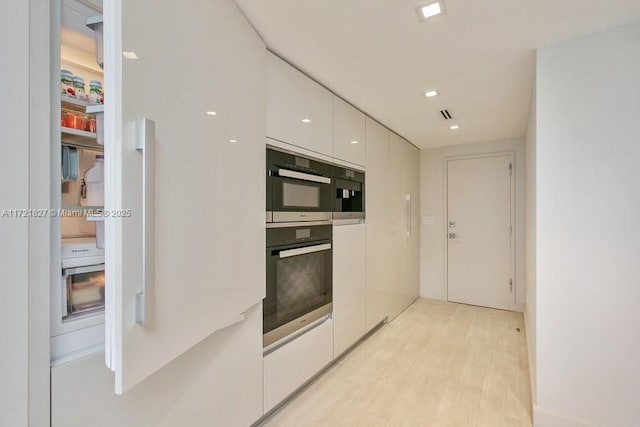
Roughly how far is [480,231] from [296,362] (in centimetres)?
351

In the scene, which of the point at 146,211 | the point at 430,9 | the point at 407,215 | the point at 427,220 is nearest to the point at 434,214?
the point at 427,220

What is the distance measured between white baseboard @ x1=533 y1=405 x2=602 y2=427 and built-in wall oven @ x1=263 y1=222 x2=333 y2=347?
1.50m

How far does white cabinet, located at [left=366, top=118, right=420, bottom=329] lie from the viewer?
3.16 metres

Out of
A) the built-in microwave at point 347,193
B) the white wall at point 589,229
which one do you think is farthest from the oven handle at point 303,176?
the white wall at point 589,229

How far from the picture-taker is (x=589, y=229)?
1.73m

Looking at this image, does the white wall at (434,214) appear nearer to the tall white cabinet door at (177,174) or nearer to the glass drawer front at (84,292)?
the tall white cabinet door at (177,174)

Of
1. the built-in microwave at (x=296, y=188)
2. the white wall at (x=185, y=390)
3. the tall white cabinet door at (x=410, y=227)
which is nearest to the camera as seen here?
the white wall at (x=185, y=390)

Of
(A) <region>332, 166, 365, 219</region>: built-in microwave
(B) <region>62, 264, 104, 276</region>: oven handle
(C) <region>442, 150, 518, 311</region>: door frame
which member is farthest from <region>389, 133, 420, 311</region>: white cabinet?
(B) <region>62, 264, 104, 276</region>: oven handle

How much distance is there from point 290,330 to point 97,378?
1.22 m

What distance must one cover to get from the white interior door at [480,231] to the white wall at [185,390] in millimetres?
3730

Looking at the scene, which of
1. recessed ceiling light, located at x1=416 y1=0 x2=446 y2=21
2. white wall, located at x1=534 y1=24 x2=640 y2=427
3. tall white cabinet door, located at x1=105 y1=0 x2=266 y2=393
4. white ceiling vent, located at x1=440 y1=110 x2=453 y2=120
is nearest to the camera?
tall white cabinet door, located at x1=105 y1=0 x2=266 y2=393

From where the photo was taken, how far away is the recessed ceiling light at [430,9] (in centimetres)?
145

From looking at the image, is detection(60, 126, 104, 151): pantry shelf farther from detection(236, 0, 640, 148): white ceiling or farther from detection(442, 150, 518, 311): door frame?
detection(442, 150, 518, 311): door frame
